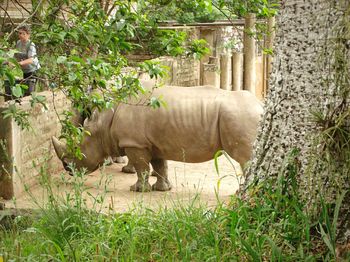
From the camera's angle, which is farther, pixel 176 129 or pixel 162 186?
pixel 162 186

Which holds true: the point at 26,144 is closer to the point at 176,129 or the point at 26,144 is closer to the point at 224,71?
the point at 176,129

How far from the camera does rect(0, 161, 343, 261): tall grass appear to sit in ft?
10.6

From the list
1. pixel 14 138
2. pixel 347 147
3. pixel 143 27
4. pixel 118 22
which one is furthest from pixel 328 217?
pixel 14 138

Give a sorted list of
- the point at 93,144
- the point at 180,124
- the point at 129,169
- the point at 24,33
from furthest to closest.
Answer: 1. the point at 24,33
2. the point at 129,169
3. the point at 93,144
4. the point at 180,124

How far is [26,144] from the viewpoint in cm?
831

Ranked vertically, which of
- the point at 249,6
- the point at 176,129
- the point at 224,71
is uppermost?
the point at 249,6

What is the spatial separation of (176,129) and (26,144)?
5.40ft

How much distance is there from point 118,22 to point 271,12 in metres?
1.85

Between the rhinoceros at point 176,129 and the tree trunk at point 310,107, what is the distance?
4070 mm

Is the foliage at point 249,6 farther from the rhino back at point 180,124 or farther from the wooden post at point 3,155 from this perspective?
the wooden post at point 3,155

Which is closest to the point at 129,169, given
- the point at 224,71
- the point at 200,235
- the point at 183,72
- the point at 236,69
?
the point at 183,72

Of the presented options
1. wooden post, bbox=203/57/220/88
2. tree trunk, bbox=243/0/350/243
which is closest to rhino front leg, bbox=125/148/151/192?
tree trunk, bbox=243/0/350/243

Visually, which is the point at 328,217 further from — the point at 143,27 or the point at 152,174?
the point at 152,174

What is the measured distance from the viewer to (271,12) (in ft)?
20.5
